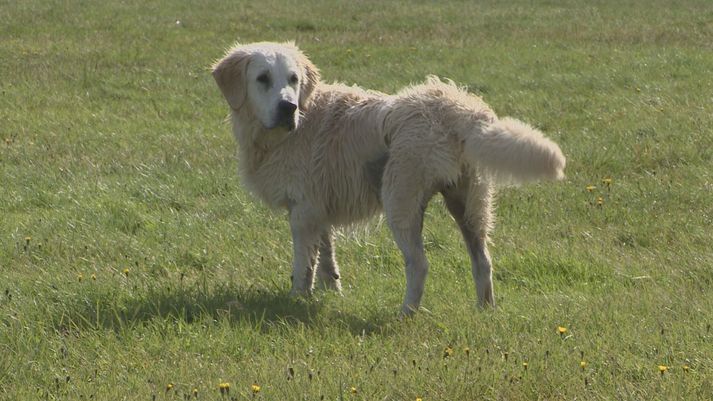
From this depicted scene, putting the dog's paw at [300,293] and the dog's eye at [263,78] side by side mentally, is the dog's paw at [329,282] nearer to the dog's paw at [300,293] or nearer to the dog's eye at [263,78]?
the dog's paw at [300,293]

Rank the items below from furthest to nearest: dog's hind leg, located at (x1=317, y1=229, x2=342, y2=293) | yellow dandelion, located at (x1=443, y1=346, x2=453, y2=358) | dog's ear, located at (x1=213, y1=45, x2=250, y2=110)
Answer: dog's hind leg, located at (x1=317, y1=229, x2=342, y2=293)
dog's ear, located at (x1=213, y1=45, x2=250, y2=110)
yellow dandelion, located at (x1=443, y1=346, x2=453, y2=358)

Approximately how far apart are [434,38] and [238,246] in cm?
1152

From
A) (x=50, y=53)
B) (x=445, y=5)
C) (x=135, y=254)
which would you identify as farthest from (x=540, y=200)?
(x=445, y=5)

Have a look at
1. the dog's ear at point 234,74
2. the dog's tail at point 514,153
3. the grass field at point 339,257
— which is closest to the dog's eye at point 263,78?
the dog's ear at point 234,74

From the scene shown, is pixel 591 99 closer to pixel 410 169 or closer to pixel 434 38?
pixel 434 38

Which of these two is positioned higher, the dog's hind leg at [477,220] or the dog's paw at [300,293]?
the dog's hind leg at [477,220]

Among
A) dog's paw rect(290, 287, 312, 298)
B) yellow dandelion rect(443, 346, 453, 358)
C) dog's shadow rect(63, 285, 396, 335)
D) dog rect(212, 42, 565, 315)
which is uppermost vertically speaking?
dog rect(212, 42, 565, 315)

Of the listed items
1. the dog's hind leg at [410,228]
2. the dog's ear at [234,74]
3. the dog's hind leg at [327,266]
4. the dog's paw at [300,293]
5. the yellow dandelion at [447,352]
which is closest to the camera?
the yellow dandelion at [447,352]

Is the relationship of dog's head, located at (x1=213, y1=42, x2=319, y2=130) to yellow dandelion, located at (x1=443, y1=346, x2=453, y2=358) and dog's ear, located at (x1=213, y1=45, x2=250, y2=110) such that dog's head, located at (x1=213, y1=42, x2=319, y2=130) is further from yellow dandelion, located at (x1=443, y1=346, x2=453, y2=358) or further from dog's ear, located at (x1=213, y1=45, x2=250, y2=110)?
yellow dandelion, located at (x1=443, y1=346, x2=453, y2=358)

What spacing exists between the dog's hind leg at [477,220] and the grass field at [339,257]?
0.49ft

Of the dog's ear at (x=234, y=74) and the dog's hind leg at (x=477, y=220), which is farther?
the dog's ear at (x=234, y=74)

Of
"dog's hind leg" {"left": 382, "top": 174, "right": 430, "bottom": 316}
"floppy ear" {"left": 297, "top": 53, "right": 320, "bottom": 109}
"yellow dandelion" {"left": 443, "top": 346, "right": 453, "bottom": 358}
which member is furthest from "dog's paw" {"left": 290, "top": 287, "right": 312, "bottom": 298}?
"yellow dandelion" {"left": 443, "top": 346, "right": 453, "bottom": 358}

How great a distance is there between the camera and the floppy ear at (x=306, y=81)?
673cm

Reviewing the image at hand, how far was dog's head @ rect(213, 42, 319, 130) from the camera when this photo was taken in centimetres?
651
